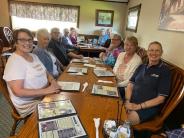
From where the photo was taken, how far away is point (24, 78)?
1425 mm

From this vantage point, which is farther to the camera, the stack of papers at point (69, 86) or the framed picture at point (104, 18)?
the framed picture at point (104, 18)

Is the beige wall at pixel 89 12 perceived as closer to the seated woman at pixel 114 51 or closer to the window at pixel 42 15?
the window at pixel 42 15

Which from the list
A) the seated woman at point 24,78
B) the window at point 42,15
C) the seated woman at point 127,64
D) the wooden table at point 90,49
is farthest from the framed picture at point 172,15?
the window at point 42,15

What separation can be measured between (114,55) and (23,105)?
1.70 metres

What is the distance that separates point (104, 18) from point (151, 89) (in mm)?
4073

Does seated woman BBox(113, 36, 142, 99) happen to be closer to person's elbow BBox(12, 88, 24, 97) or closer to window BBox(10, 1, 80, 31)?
person's elbow BBox(12, 88, 24, 97)

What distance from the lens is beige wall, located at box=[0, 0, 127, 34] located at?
5.12 m

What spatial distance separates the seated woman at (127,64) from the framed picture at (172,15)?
47 centimetres

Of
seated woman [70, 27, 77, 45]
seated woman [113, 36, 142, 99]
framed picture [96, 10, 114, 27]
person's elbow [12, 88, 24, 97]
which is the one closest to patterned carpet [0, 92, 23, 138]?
person's elbow [12, 88, 24, 97]

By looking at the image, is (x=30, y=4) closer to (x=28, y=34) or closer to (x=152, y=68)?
(x=28, y=34)

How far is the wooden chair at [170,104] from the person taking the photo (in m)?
1.44

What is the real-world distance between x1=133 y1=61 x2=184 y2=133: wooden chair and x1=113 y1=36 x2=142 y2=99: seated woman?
21.5 inches

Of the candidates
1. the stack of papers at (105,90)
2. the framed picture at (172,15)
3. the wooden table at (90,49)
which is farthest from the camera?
the wooden table at (90,49)

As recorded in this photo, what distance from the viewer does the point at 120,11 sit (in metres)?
5.19
